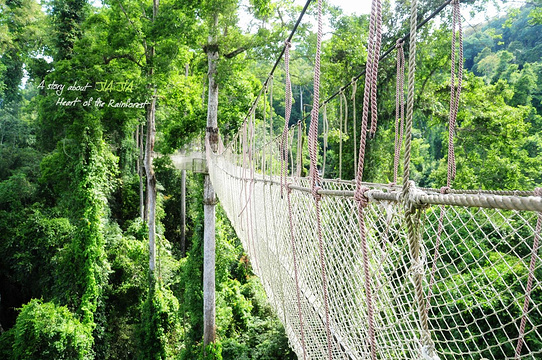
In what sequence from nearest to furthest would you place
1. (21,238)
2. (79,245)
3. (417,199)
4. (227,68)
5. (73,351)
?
(417,199) → (227,68) → (73,351) → (79,245) → (21,238)

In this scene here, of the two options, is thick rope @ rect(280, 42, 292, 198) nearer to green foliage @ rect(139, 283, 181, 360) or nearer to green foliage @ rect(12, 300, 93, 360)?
green foliage @ rect(12, 300, 93, 360)

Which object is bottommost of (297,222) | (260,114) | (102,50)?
(297,222)

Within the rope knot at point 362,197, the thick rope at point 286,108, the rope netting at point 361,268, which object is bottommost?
the rope netting at point 361,268

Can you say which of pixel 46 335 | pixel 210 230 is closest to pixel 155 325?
pixel 46 335

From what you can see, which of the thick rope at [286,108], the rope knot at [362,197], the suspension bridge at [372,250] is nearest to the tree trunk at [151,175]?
the suspension bridge at [372,250]

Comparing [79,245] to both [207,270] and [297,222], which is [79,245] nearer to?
[207,270]

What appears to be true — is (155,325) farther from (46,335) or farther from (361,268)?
(361,268)

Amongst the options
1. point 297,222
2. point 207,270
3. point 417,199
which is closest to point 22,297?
point 207,270

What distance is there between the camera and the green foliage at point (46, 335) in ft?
16.3

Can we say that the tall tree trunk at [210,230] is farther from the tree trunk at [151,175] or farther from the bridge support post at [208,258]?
the tree trunk at [151,175]

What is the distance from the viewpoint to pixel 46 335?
503 cm

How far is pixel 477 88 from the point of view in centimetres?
584

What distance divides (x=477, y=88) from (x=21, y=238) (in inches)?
359

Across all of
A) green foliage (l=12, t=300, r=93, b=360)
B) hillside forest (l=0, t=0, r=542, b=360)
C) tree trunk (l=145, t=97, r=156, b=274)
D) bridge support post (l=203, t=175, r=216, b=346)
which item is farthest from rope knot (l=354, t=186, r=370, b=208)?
tree trunk (l=145, t=97, r=156, b=274)
